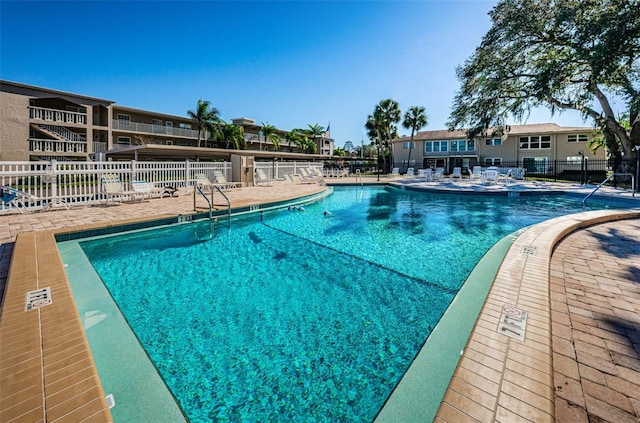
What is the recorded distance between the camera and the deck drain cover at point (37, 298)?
2.52 m

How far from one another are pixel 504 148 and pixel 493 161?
1.58 m

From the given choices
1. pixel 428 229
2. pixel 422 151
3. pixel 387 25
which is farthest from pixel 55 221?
pixel 422 151

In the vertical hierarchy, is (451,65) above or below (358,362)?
above

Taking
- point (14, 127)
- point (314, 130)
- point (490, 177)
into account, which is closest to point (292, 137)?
point (314, 130)

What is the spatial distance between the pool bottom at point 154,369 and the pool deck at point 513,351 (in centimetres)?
16

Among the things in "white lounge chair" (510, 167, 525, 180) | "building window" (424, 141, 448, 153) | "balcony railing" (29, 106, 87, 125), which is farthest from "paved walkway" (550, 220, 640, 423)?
"building window" (424, 141, 448, 153)

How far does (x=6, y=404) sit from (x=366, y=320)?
267 cm

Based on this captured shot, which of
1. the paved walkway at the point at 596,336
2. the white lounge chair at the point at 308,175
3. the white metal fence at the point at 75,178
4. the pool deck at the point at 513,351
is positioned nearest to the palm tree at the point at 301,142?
the white lounge chair at the point at 308,175

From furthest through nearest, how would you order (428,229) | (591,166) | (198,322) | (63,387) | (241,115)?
1. (241,115)
2. (591,166)
3. (428,229)
4. (198,322)
5. (63,387)

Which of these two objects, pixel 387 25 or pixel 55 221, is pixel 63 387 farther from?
pixel 387 25

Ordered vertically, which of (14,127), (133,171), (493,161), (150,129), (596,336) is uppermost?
(150,129)

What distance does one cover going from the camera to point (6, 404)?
4.84ft

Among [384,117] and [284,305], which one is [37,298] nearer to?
[284,305]

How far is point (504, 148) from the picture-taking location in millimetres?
29984
